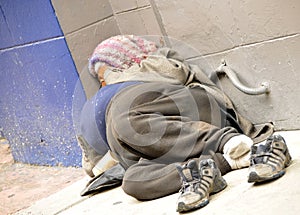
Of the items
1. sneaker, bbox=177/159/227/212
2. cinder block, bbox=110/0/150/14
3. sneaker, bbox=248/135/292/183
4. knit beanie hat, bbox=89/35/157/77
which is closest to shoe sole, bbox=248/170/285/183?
sneaker, bbox=248/135/292/183

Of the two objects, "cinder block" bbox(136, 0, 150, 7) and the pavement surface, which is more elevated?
"cinder block" bbox(136, 0, 150, 7)

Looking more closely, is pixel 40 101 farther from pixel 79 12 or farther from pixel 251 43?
pixel 251 43

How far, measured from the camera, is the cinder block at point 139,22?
387 cm

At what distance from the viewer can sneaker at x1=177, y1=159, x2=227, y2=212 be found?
2.58 m

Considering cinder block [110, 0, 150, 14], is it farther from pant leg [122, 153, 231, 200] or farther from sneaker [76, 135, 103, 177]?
pant leg [122, 153, 231, 200]

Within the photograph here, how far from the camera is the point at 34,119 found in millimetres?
4477

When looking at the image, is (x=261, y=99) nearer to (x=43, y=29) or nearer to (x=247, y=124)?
(x=247, y=124)

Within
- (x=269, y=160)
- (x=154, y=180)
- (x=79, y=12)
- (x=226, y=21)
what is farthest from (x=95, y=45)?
(x=269, y=160)

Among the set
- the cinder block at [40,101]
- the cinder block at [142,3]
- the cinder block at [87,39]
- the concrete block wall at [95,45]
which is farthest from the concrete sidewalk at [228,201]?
the cinder block at [142,3]

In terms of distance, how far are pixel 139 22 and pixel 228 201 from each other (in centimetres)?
172

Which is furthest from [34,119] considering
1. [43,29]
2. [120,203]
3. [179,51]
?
[120,203]

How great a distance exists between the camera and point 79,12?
13.1 ft

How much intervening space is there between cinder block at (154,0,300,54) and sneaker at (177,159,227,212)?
0.93 m

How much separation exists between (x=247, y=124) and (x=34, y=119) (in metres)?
1.65
